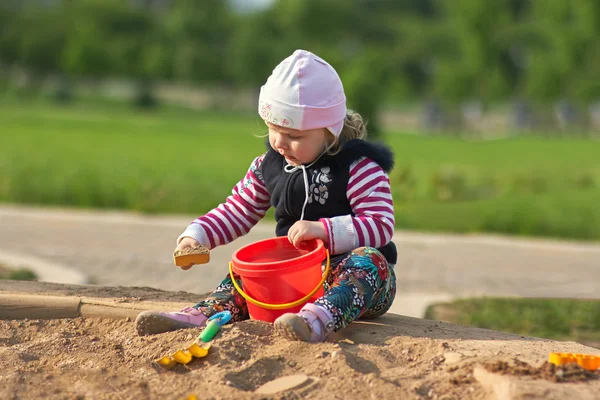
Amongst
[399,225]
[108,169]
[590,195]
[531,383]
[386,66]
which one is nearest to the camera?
[531,383]

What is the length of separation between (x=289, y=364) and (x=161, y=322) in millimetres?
688

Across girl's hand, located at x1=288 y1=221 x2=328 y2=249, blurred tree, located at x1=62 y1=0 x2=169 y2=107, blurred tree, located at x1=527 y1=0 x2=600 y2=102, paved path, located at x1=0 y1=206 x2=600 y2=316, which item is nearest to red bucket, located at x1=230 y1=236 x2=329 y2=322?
girl's hand, located at x1=288 y1=221 x2=328 y2=249

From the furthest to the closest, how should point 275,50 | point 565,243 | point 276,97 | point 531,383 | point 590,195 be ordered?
point 275,50, point 590,195, point 565,243, point 276,97, point 531,383

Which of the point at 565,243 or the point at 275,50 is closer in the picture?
the point at 565,243

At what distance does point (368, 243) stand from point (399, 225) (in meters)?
6.09

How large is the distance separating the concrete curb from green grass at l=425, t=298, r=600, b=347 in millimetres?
2150

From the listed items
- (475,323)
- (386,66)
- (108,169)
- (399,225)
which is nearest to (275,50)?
(386,66)

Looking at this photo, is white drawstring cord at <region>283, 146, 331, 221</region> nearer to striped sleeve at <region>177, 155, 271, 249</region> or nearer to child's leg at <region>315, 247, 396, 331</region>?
striped sleeve at <region>177, 155, 271, 249</region>

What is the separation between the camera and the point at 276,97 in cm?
362

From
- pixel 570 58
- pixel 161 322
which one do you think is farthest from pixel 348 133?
pixel 570 58

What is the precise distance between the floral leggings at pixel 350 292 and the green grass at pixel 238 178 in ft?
2.32

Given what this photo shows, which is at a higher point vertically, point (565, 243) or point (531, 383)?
point (531, 383)

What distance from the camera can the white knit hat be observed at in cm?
360

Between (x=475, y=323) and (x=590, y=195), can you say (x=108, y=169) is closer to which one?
(x=590, y=195)
